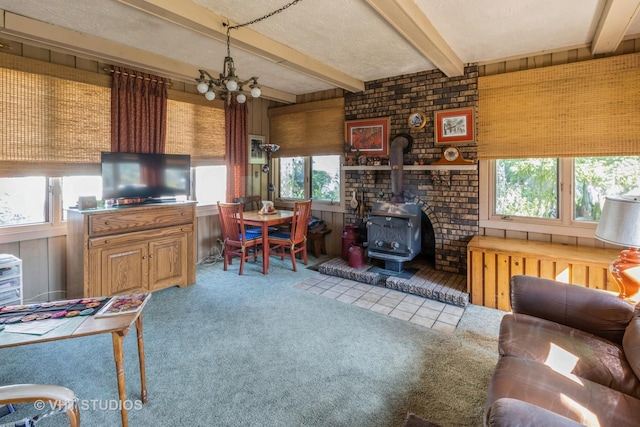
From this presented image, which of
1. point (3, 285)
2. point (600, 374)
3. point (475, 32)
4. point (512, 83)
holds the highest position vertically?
point (475, 32)

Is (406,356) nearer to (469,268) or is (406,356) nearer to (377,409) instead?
(377,409)

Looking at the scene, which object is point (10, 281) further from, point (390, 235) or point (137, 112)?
point (390, 235)

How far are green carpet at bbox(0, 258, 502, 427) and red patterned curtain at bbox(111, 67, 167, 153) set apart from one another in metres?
1.88

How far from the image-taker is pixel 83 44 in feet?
10.2

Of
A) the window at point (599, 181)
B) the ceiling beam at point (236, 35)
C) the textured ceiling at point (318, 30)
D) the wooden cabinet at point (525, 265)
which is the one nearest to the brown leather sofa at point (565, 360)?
the wooden cabinet at point (525, 265)

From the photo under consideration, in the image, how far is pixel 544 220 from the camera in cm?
368

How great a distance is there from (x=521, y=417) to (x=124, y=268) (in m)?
3.53

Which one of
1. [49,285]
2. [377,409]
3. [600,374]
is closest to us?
[600,374]

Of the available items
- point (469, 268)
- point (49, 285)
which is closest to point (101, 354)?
point (49, 285)

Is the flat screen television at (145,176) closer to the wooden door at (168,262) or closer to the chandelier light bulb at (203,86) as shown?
the wooden door at (168,262)

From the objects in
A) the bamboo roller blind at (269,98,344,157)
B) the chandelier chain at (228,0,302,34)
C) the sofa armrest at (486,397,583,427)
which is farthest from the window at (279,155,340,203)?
the sofa armrest at (486,397,583,427)

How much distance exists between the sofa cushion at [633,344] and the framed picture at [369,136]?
3.26m

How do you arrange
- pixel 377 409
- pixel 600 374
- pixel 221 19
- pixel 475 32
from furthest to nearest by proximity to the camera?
pixel 475 32
pixel 221 19
pixel 377 409
pixel 600 374

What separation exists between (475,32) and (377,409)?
316 centimetres
